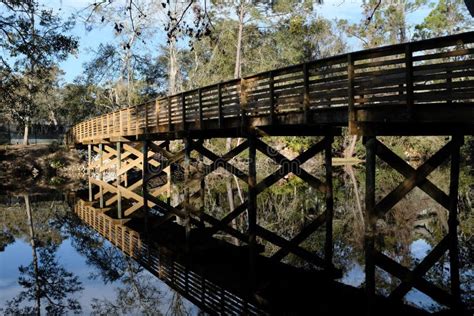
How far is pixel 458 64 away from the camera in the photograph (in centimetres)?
584

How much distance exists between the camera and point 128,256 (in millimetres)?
11383

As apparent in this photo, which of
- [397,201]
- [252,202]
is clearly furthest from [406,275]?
[252,202]

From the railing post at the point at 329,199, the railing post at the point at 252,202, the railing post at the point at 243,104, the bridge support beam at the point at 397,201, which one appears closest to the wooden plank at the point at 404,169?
the bridge support beam at the point at 397,201

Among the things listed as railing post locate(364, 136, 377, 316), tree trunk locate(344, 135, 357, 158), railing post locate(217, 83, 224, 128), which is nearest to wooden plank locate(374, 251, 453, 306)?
railing post locate(364, 136, 377, 316)

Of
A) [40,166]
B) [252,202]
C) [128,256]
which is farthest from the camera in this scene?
[40,166]

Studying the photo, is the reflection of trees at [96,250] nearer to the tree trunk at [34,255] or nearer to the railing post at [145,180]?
the tree trunk at [34,255]

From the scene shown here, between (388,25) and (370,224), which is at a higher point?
(388,25)

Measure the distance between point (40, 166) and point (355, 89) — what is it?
29.8 metres

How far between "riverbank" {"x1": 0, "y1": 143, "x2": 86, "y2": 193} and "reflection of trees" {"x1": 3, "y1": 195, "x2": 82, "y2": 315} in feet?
51.9

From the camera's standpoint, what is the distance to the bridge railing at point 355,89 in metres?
5.97

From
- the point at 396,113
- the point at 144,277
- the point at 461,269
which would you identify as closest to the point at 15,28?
the point at 144,277

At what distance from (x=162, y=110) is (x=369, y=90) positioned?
867cm

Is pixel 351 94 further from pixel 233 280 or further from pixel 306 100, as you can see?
pixel 233 280

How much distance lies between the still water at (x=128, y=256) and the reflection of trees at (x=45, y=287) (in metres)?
0.02
